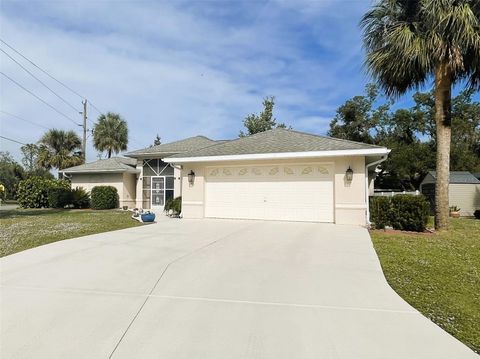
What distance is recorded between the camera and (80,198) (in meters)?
21.8

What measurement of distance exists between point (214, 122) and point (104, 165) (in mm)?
9292

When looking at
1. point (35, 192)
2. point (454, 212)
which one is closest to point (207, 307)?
point (454, 212)

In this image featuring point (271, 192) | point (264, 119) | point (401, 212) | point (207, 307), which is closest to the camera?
point (207, 307)

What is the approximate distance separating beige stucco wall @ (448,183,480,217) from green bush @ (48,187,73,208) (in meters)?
24.8

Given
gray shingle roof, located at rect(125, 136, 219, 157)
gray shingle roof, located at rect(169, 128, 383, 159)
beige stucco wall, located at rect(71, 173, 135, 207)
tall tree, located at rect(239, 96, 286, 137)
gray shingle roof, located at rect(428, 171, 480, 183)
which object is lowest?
beige stucco wall, located at rect(71, 173, 135, 207)

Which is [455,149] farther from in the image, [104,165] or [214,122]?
[104,165]

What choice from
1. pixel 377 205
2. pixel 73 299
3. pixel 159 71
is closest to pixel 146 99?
pixel 159 71

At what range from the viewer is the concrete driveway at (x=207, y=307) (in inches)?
119

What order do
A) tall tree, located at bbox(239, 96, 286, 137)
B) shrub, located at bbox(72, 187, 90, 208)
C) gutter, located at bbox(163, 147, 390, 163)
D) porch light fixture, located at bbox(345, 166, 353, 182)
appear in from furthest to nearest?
tall tree, located at bbox(239, 96, 286, 137)
shrub, located at bbox(72, 187, 90, 208)
porch light fixture, located at bbox(345, 166, 353, 182)
gutter, located at bbox(163, 147, 390, 163)

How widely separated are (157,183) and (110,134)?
13811 millimetres

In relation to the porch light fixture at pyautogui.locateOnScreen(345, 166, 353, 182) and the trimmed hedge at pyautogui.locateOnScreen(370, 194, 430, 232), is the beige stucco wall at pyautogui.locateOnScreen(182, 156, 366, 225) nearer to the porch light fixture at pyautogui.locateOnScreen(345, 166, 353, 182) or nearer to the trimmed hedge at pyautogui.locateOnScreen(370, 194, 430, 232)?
the porch light fixture at pyautogui.locateOnScreen(345, 166, 353, 182)

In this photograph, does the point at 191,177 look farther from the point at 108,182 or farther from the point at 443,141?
the point at 108,182

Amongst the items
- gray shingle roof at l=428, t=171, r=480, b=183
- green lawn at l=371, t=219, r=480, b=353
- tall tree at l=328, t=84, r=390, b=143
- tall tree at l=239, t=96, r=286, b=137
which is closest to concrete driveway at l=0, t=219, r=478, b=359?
green lawn at l=371, t=219, r=480, b=353

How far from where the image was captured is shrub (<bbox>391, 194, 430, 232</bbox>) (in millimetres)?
10578
